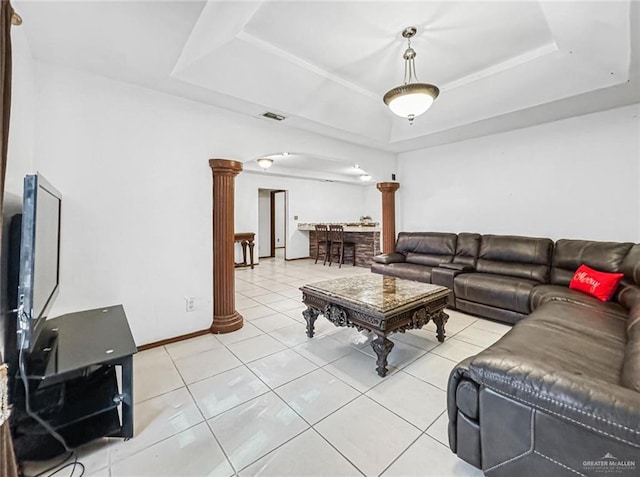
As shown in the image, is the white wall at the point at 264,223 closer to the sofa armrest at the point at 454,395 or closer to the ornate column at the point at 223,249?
the ornate column at the point at 223,249

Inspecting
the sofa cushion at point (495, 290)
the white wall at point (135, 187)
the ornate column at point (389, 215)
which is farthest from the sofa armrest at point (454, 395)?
the ornate column at point (389, 215)

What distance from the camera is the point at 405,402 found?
6.08ft

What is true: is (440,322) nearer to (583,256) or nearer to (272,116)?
(583,256)

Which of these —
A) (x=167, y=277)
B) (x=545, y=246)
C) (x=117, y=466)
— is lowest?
(x=117, y=466)

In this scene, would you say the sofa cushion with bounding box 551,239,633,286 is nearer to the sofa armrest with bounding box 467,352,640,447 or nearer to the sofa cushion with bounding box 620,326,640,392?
the sofa cushion with bounding box 620,326,640,392

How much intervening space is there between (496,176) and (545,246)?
1.27m

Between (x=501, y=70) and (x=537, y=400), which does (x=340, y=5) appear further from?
(x=537, y=400)

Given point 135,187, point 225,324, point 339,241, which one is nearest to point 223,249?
point 225,324

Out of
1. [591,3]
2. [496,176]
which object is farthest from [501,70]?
[496,176]

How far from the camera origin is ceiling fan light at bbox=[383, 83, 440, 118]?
2.25 meters

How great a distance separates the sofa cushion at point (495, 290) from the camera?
9.85 ft

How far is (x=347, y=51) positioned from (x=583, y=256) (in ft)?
10.8

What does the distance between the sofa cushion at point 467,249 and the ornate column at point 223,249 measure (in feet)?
10.5

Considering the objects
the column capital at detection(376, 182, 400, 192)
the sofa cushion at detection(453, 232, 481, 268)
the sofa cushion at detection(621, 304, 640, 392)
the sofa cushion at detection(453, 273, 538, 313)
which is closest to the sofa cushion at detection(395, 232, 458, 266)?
the sofa cushion at detection(453, 232, 481, 268)
